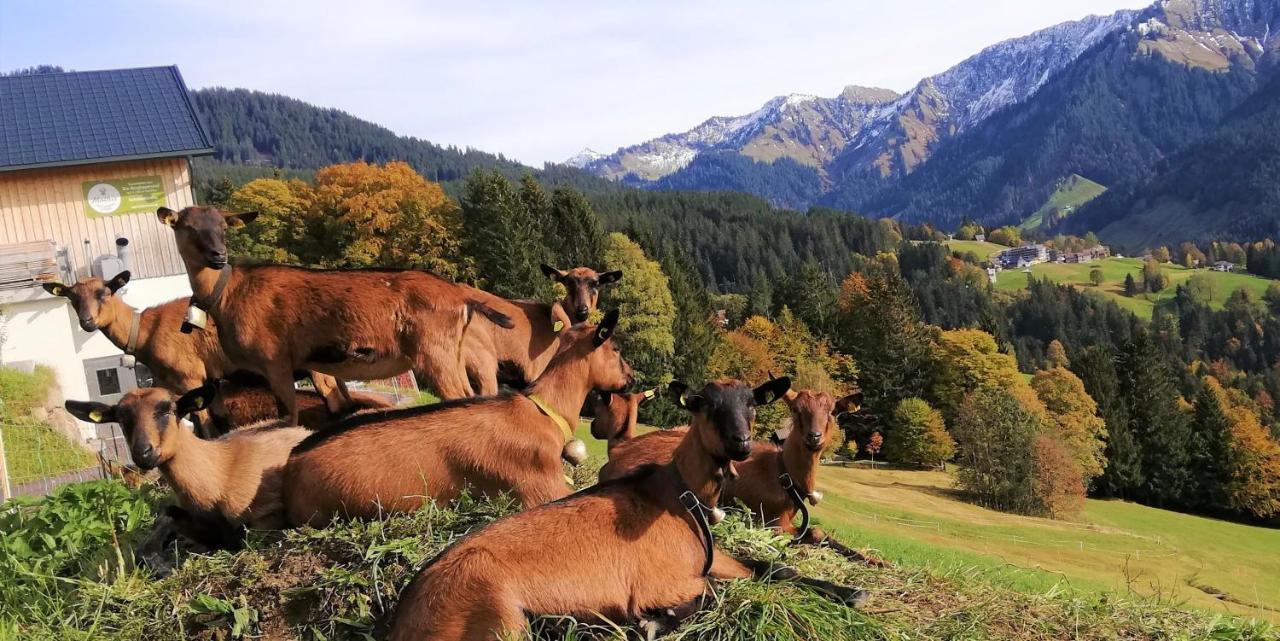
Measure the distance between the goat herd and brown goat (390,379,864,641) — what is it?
1cm

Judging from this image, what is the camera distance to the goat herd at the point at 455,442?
467 centimetres

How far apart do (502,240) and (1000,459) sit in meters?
38.8

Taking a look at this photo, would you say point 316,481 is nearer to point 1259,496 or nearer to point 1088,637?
point 1088,637

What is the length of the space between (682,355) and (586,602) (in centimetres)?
7014

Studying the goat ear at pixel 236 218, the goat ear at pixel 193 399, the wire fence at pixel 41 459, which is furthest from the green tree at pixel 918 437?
the goat ear at pixel 193 399

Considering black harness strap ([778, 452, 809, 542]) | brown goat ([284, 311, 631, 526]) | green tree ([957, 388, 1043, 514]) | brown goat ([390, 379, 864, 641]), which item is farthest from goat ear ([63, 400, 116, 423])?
green tree ([957, 388, 1043, 514])

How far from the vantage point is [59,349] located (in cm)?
2256

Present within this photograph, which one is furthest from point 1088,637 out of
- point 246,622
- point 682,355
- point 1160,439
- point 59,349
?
point 1160,439

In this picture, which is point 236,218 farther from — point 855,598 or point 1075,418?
point 1075,418

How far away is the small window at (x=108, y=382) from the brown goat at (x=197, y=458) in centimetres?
1962

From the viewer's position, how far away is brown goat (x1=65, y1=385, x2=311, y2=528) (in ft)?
19.1

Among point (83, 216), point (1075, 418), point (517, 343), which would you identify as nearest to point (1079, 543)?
point (517, 343)

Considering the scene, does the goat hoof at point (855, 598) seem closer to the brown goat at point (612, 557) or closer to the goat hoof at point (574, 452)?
the brown goat at point (612, 557)

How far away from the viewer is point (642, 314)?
6581 centimetres
